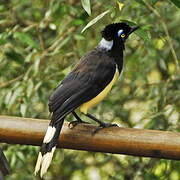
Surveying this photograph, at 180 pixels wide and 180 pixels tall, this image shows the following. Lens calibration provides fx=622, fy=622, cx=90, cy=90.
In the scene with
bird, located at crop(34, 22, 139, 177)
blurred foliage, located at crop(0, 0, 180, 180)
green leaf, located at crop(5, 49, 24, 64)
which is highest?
bird, located at crop(34, 22, 139, 177)

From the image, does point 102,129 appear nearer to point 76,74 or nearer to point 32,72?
point 76,74

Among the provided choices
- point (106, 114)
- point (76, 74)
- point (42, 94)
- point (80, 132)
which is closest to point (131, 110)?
point (106, 114)

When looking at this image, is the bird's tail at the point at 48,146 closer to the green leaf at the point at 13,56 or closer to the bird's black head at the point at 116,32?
the bird's black head at the point at 116,32

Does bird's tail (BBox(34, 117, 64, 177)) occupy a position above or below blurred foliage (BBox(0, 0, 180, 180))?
above

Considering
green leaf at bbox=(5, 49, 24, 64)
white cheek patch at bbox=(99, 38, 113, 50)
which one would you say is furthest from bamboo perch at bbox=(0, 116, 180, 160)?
green leaf at bbox=(5, 49, 24, 64)

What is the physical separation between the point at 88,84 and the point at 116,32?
0.48 m

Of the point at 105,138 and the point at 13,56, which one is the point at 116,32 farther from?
the point at 105,138

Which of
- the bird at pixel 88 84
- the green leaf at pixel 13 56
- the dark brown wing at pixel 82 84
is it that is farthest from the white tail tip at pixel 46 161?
the green leaf at pixel 13 56

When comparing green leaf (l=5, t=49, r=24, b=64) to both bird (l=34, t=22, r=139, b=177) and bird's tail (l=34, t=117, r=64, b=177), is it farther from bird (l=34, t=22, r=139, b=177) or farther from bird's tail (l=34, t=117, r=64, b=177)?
bird's tail (l=34, t=117, r=64, b=177)

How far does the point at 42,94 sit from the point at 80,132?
1.61 meters

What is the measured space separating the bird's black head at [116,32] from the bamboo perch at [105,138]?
828 mm

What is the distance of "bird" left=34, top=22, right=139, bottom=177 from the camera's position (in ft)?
8.43

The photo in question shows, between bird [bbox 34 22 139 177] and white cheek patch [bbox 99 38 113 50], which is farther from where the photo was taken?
white cheek patch [bbox 99 38 113 50]

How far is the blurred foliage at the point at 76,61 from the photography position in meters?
3.81
